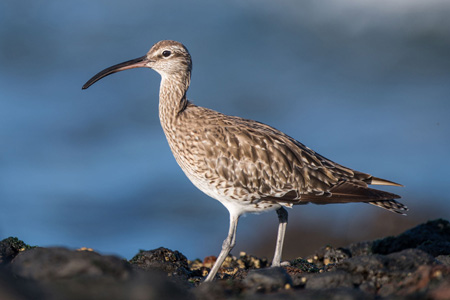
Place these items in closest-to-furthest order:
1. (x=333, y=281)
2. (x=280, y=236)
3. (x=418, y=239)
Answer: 1. (x=333, y=281)
2. (x=280, y=236)
3. (x=418, y=239)

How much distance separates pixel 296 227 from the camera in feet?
64.9

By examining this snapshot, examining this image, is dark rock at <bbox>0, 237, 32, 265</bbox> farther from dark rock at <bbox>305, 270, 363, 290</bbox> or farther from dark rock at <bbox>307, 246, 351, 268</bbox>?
dark rock at <bbox>307, 246, 351, 268</bbox>

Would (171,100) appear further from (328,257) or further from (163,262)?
(328,257)

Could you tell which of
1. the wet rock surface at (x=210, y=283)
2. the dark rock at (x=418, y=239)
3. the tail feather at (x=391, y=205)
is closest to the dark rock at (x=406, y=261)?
the wet rock surface at (x=210, y=283)

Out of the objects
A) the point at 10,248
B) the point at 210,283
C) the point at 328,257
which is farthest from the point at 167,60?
the point at 210,283

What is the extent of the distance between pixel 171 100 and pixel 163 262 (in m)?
2.83

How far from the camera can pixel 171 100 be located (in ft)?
35.5

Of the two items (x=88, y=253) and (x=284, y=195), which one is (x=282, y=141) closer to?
(x=284, y=195)

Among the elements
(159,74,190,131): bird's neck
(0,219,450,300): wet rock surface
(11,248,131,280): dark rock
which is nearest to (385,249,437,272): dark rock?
(0,219,450,300): wet rock surface

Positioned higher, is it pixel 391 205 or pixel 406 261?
pixel 391 205

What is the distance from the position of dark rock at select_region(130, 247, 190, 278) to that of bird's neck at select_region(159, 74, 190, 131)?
215cm

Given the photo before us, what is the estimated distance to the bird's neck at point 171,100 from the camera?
10672 millimetres

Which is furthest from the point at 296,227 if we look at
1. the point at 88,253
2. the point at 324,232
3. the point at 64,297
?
the point at 64,297

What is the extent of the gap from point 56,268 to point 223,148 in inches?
169
